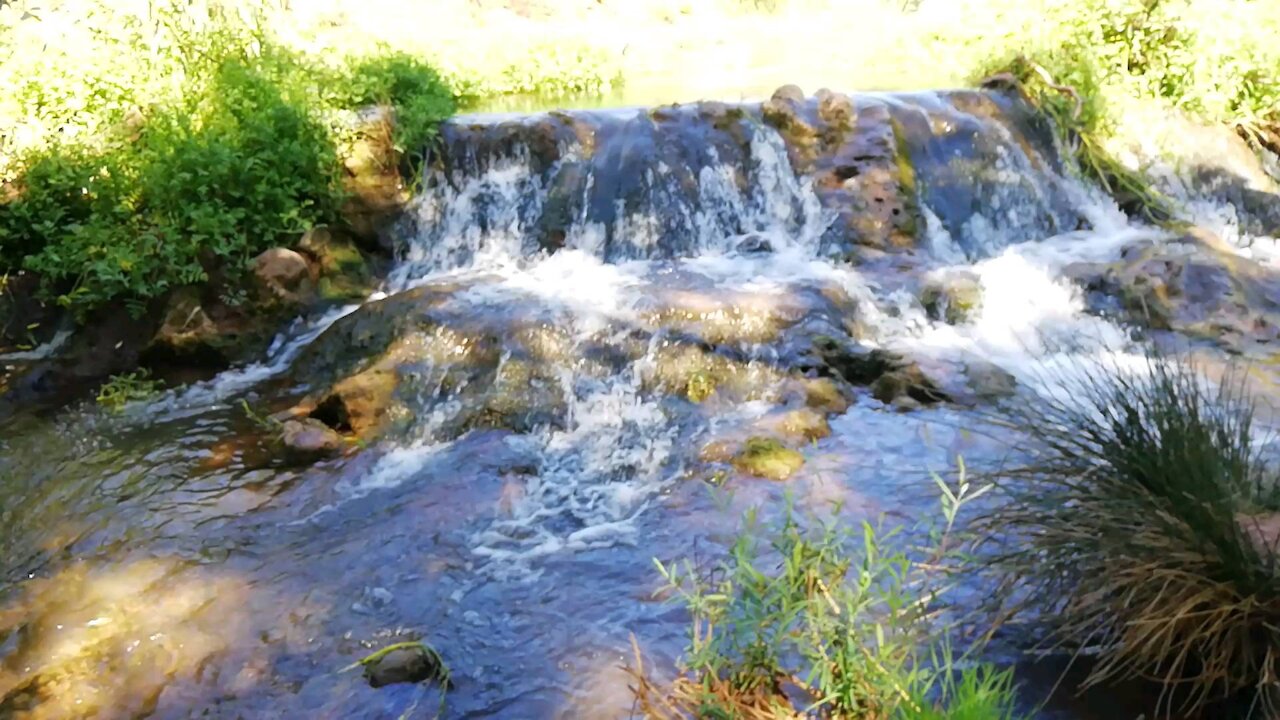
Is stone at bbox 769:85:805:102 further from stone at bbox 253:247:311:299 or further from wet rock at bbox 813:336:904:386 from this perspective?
stone at bbox 253:247:311:299

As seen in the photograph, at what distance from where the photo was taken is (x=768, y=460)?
374 cm

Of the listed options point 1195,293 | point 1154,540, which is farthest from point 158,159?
point 1195,293

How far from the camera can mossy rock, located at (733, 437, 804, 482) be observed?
3.68 meters

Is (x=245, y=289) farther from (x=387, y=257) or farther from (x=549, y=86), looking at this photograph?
(x=549, y=86)

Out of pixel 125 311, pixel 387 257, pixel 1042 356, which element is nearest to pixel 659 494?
pixel 1042 356

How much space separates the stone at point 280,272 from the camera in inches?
225

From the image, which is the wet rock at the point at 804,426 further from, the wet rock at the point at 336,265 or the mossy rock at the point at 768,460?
the wet rock at the point at 336,265

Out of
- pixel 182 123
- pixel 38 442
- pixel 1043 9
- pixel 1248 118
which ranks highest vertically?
pixel 1043 9

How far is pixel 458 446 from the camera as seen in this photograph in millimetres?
4227

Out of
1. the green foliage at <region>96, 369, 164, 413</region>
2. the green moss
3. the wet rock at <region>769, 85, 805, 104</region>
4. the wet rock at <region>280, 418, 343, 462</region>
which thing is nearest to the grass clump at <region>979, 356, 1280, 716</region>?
the green moss

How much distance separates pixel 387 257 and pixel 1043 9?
6.68 meters

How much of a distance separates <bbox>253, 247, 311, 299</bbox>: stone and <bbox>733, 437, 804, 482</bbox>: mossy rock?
349 cm

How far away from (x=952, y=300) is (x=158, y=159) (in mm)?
5239

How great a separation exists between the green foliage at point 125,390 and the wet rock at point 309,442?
51.3 inches
